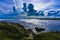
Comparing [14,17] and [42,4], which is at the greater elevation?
[42,4]

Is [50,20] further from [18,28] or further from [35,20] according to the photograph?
[18,28]

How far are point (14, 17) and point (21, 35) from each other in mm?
420

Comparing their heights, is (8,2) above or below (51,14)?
above

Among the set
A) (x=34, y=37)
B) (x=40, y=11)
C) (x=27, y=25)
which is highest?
(x=40, y=11)

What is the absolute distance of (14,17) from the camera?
12.9 feet

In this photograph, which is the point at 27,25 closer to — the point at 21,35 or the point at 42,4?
the point at 21,35

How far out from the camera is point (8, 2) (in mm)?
3938

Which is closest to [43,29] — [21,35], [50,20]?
[50,20]

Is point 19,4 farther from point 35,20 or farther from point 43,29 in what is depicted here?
point 43,29

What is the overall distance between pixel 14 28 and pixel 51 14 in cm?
86

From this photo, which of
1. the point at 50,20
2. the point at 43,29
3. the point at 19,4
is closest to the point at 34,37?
the point at 43,29

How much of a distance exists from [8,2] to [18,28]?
0.61m

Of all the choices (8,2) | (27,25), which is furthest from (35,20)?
(8,2)

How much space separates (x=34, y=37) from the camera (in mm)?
3918
